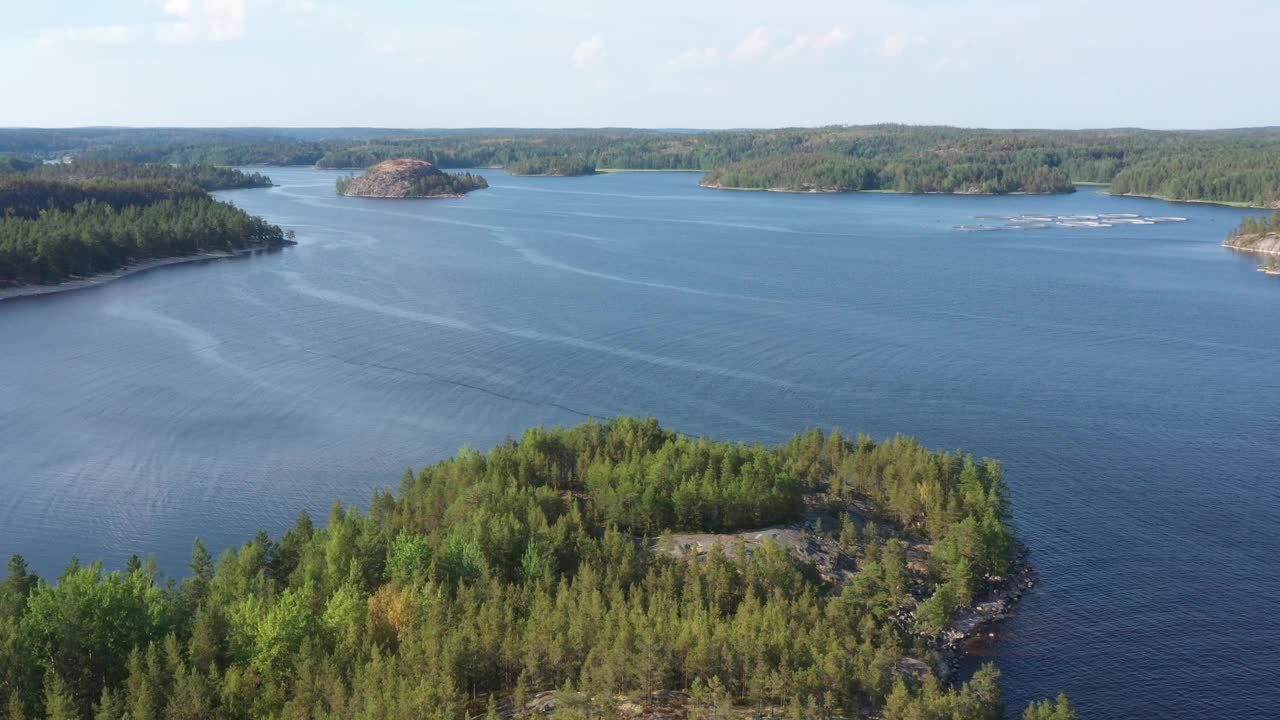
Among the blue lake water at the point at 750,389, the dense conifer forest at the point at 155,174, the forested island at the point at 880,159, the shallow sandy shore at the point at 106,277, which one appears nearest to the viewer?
the blue lake water at the point at 750,389

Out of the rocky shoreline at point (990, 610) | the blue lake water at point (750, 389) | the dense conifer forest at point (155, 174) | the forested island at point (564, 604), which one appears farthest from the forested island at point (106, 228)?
the rocky shoreline at point (990, 610)

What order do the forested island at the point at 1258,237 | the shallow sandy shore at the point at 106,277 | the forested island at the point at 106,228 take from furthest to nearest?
the forested island at the point at 1258,237
the forested island at the point at 106,228
the shallow sandy shore at the point at 106,277

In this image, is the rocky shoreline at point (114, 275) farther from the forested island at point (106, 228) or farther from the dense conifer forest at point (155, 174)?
the dense conifer forest at point (155, 174)

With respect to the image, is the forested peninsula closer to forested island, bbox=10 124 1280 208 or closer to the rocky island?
forested island, bbox=10 124 1280 208

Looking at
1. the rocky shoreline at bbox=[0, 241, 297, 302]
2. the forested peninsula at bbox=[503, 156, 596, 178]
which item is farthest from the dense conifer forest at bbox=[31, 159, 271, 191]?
the forested peninsula at bbox=[503, 156, 596, 178]

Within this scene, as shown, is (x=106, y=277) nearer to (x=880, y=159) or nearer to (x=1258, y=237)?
(x=1258, y=237)

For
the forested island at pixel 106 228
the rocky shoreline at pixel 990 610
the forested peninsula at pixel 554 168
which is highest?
the forested peninsula at pixel 554 168
